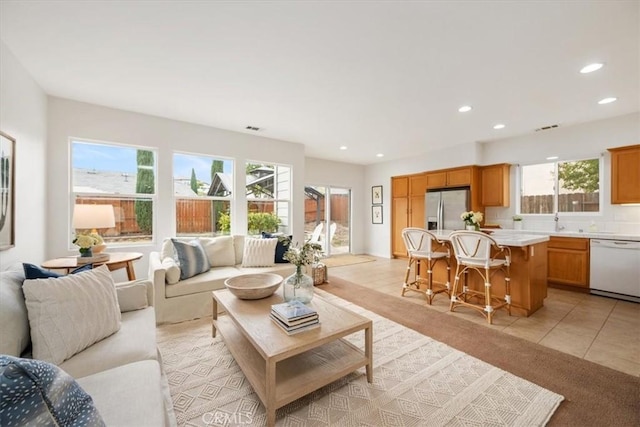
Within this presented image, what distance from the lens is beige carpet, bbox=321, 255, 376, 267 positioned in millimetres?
5884

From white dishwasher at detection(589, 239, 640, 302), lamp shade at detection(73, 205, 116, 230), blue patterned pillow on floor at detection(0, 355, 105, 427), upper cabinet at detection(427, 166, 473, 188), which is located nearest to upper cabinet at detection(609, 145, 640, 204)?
white dishwasher at detection(589, 239, 640, 302)

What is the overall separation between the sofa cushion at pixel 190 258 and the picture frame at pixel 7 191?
4.19 feet

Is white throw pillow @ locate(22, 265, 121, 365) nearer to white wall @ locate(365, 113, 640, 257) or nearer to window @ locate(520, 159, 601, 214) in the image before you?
white wall @ locate(365, 113, 640, 257)

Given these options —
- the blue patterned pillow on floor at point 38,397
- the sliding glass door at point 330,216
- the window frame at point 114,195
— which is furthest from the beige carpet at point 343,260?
the blue patterned pillow on floor at point 38,397

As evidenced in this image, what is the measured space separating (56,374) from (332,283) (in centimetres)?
374

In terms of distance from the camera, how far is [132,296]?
1.92 meters

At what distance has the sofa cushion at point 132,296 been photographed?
1.89 m

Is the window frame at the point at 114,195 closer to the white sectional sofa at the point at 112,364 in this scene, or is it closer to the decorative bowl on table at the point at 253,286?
the decorative bowl on table at the point at 253,286

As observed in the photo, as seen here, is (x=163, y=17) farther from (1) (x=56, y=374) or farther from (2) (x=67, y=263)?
(2) (x=67, y=263)

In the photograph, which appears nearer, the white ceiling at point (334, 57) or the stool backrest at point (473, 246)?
the white ceiling at point (334, 57)

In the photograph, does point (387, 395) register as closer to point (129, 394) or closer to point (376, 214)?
point (129, 394)

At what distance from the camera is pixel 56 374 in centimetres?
69

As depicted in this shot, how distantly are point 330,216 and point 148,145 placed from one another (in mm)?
4353

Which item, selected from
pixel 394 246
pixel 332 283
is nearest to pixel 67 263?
pixel 332 283
